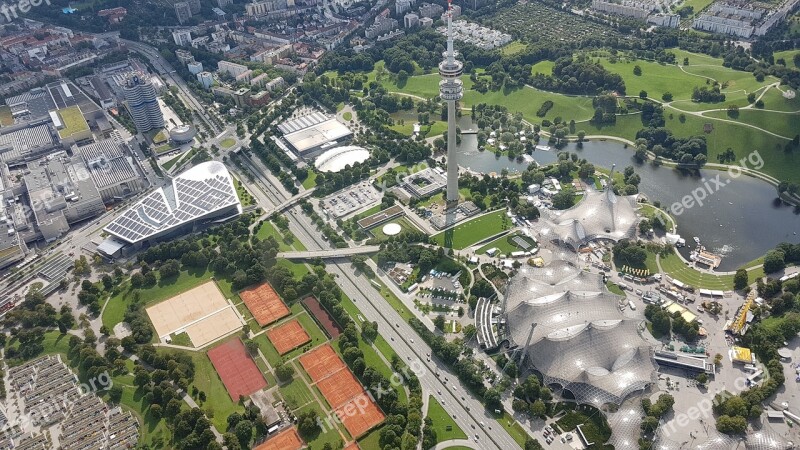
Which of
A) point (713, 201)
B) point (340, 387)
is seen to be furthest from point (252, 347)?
point (713, 201)

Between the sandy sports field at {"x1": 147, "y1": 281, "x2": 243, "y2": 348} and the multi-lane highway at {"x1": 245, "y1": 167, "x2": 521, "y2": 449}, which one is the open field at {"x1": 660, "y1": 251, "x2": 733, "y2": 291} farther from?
the sandy sports field at {"x1": 147, "y1": 281, "x2": 243, "y2": 348}

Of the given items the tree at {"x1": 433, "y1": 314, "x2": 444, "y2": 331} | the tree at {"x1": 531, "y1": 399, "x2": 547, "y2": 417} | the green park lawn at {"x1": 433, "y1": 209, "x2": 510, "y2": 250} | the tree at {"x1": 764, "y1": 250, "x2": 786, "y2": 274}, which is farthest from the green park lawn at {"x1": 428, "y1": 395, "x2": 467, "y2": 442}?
the tree at {"x1": 764, "y1": 250, "x2": 786, "y2": 274}

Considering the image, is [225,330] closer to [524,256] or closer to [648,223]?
[524,256]

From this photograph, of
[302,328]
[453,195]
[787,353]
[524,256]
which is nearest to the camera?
[787,353]

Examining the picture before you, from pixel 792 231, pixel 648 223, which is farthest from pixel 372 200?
pixel 792 231

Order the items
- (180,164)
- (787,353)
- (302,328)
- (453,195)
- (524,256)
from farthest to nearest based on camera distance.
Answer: (180,164), (453,195), (524,256), (302,328), (787,353)

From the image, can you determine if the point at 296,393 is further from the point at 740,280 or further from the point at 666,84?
the point at 666,84
